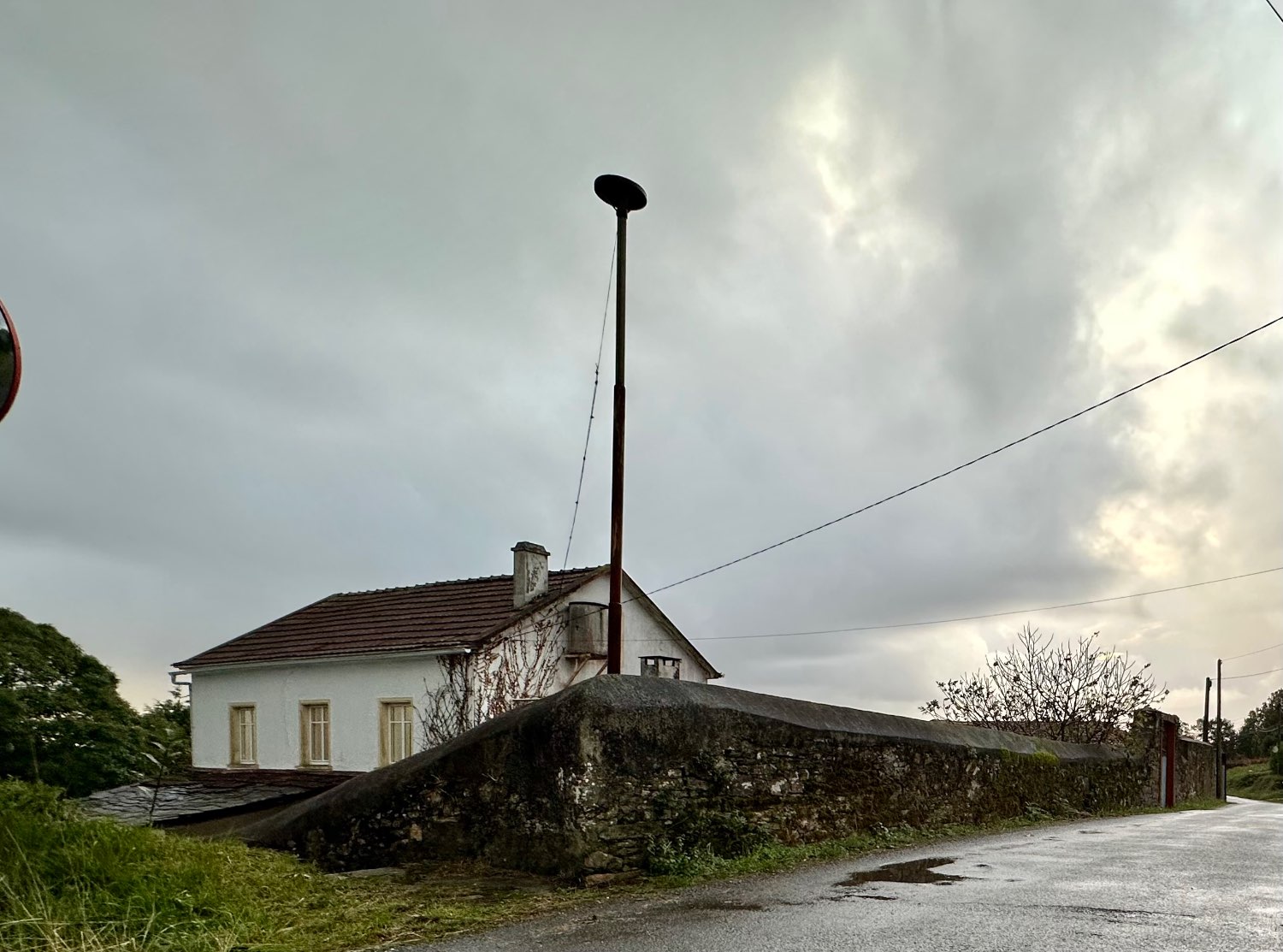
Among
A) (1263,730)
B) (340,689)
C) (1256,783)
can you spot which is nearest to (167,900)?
(340,689)

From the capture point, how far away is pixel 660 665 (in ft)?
83.3

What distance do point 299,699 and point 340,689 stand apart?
149 centimetres

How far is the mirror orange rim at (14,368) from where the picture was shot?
5016mm

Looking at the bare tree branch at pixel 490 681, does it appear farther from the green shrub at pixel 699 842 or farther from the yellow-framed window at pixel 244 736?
the green shrub at pixel 699 842

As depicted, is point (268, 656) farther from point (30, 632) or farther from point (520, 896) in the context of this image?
point (520, 896)

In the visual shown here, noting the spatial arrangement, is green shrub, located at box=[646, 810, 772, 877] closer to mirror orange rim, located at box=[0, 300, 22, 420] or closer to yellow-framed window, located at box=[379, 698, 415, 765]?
mirror orange rim, located at box=[0, 300, 22, 420]

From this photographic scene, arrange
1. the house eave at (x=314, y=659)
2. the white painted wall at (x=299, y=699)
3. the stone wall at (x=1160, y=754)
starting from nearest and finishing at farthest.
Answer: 1. the house eave at (x=314, y=659)
2. the white painted wall at (x=299, y=699)
3. the stone wall at (x=1160, y=754)

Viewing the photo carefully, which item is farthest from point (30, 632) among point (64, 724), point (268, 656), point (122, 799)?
point (268, 656)

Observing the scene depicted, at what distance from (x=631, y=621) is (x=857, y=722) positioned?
14.8 meters

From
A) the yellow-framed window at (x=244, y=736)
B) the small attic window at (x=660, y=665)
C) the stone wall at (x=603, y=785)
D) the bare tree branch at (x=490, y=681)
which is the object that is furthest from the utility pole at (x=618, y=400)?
the yellow-framed window at (x=244, y=736)

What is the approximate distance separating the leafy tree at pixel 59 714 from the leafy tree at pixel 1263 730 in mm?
77467

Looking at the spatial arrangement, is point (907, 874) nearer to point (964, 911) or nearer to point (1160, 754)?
point (964, 911)

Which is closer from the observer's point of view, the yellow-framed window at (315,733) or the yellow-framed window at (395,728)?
the yellow-framed window at (395,728)

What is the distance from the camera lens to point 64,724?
8891mm
